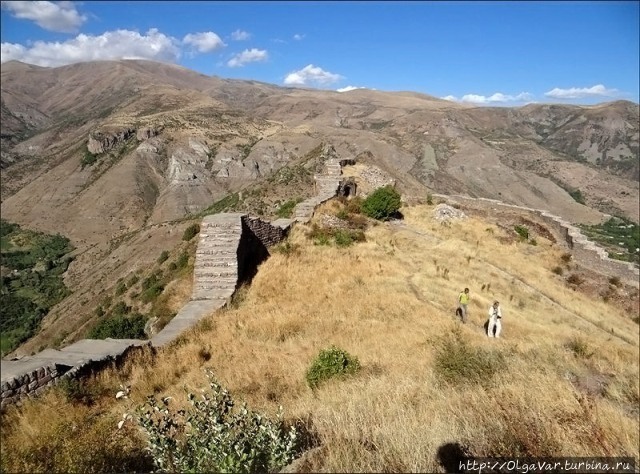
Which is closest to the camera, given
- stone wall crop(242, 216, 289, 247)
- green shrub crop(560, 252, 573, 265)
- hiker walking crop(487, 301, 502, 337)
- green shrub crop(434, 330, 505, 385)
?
green shrub crop(434, 330, 505, 385)

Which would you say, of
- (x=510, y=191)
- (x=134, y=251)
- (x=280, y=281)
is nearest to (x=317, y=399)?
(x=280, y=281)

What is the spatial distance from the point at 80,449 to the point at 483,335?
833 cm

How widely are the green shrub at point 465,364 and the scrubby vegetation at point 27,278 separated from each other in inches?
2592

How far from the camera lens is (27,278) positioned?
376 feet

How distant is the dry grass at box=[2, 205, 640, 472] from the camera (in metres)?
4.47

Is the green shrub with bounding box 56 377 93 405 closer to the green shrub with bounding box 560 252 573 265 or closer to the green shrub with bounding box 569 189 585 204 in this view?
the green shrub with bounding box 560 252 573 265

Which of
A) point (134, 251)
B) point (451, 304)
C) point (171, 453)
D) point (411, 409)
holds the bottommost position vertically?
point (134, 251)

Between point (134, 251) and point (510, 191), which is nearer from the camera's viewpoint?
point (134, 251)

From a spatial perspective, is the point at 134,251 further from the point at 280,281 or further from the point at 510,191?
the point at 510,191

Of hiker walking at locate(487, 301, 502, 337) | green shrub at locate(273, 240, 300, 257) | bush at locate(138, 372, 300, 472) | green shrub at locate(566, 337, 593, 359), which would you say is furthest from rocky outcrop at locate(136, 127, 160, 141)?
bush at locate(138, 372, 300, 472)

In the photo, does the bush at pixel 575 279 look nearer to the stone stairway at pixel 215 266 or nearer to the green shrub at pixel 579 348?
the green shrub at pixel 579 348

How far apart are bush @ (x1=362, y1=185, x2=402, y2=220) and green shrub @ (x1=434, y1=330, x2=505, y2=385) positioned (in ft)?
46.4

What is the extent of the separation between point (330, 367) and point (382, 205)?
15.6 meters

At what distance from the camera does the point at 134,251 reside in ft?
238
